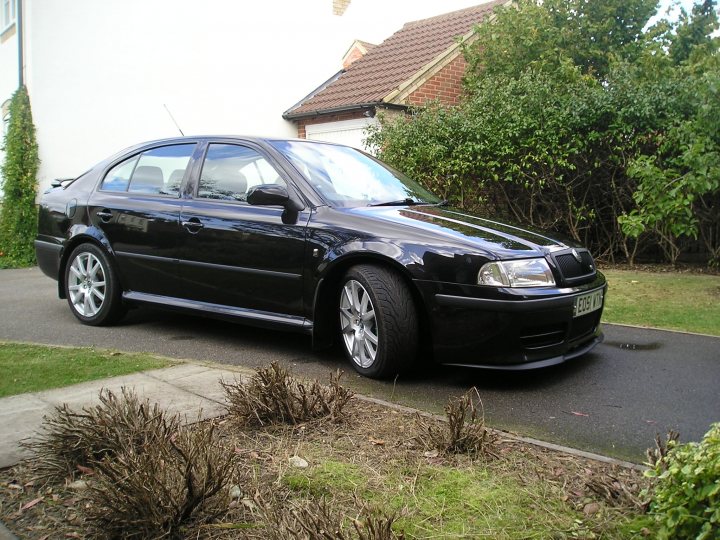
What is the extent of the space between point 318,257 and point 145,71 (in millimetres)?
10233

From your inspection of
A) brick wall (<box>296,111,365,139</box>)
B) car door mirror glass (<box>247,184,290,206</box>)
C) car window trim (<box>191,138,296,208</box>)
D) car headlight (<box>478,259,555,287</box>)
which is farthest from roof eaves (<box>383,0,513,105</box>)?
car headlight (<box>478,259,555,287</box>)

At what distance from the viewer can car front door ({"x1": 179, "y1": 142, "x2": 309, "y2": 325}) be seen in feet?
16.6

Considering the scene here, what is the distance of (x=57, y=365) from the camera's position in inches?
192

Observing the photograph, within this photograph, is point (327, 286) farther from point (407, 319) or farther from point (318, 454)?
point (318, 454)

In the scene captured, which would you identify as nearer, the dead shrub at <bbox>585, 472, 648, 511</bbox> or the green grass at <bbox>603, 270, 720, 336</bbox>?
the dead shrub at <bbox>585, 472, 648, 511</bbox>

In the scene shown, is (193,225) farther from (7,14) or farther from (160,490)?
(7,14)

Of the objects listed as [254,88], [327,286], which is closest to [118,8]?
[254,88]

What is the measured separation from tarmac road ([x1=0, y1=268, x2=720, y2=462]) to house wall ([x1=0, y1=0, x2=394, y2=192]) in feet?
23.2

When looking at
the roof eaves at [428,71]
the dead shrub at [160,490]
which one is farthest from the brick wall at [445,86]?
the dead shrub at [160,490]

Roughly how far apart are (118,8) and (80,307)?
8.97m

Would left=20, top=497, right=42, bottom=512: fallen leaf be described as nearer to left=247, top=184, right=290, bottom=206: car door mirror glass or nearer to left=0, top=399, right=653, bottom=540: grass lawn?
left=0, top=399, right=653, bottom=540: grass lawn

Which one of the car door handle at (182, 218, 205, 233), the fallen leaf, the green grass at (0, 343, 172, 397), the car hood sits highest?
the car hood

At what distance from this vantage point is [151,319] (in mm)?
6797

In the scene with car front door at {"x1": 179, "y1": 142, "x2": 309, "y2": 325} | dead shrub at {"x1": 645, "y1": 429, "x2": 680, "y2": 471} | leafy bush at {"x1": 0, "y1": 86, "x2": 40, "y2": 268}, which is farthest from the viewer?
leafy bush at {"x1": 0, "y1": 86, "x2": 40, "y2": 268}
